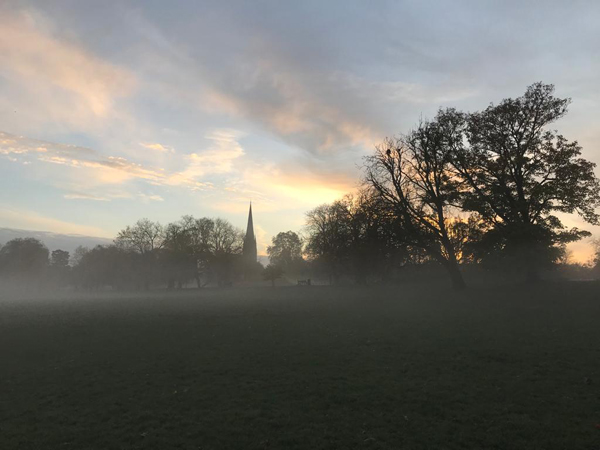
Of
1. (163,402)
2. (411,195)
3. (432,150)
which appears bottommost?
(163,402)

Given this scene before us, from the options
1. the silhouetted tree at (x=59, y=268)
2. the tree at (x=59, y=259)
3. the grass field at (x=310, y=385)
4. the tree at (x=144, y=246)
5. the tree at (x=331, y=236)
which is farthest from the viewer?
the tree at (x=59, y=259)

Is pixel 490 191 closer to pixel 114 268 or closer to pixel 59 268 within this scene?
pixel 114 268

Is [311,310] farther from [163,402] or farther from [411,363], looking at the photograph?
[163,402]

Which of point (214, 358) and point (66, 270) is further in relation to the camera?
point (66, 270)

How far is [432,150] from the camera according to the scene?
3400 cm

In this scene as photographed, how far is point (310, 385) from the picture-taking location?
10.9 meters

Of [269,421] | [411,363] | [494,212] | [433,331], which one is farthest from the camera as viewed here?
[494,212]

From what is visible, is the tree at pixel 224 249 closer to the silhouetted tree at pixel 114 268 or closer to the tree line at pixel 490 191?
the silhouetted tree at pixel 114 268

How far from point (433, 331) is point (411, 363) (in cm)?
624

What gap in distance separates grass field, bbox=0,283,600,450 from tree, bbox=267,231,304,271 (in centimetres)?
9984

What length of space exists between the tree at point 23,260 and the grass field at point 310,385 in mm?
96658

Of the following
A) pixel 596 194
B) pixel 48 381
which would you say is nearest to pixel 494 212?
pixel 596 194

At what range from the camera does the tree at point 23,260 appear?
96.2 metres

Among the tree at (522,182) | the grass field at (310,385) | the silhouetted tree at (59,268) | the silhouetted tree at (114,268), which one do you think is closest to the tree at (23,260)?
the silhouetted tree at (59,268)
